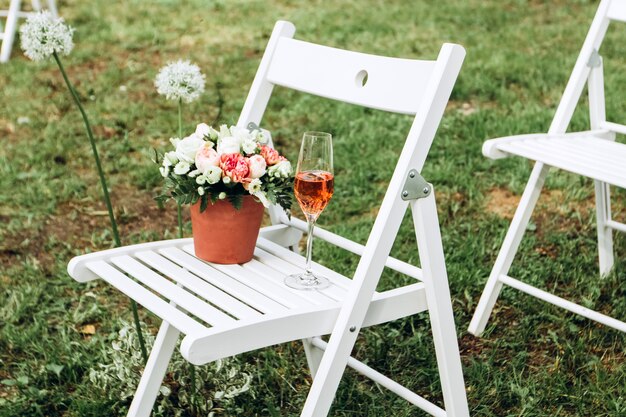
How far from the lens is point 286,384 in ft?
8.95

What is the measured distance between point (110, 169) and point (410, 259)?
1875 mm

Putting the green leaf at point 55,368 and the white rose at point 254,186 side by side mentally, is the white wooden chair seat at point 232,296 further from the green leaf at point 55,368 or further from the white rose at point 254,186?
the green leaf at point 55,368

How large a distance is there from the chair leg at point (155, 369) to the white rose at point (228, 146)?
494 mm

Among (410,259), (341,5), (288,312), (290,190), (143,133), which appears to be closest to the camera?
(288,312)

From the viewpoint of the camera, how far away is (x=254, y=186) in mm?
2059

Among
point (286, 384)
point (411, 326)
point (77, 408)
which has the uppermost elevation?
point (411, 326)

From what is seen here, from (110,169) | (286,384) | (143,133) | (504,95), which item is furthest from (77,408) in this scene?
(504,95)

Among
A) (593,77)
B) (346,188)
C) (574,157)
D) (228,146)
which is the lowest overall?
(346,188)

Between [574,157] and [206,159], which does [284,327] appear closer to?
[206,159]

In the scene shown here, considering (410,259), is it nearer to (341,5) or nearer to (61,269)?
(61,269)

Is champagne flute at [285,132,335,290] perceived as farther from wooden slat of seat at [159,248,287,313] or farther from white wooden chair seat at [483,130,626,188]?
white wooden chair seat at [483,130,626,188]

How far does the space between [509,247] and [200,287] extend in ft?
4.57

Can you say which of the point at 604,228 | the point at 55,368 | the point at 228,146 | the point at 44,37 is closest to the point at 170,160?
the point at 228,146

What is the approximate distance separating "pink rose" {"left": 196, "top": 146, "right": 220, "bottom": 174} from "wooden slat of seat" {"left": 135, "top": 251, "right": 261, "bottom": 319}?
10.7 inches
